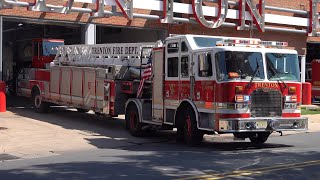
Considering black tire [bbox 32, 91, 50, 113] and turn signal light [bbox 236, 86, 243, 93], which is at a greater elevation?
turn signal light [bbox 236, 86, 243, 93]

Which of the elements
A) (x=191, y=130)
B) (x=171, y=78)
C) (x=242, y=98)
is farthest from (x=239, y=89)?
(x=171, y=78)

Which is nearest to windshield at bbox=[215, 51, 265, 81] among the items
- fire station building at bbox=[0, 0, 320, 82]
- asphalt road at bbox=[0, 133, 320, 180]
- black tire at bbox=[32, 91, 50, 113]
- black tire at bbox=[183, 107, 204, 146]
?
black tire at bbox=[183, 107, 204, 146]

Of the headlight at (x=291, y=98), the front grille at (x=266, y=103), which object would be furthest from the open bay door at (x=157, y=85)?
the headlight at (x=291, y=98)

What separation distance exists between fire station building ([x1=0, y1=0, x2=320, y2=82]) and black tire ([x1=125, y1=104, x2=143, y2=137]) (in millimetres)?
7368

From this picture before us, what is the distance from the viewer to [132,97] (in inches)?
624

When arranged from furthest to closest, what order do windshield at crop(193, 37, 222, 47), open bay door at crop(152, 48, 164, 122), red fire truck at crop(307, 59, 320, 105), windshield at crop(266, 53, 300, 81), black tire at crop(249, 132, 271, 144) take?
red fire truck at crop(307, 59, 320, 105) → open bay door at crop(152, 48, 164, 122) → black tire at crop(249, 132, 271, 144) → windshield at crop(193, 37, 222, 47) → windshield at crop(266, 53, 300, 81)

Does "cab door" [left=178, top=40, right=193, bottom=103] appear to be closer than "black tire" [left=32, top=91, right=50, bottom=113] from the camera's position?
Yes

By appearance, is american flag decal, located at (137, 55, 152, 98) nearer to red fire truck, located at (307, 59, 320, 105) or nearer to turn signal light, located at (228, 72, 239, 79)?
turn signal light, located at (228, 72, 239, 79)

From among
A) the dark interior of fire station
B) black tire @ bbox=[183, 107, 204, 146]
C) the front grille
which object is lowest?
black tire @ bbox=[183, 107, 204, 146]

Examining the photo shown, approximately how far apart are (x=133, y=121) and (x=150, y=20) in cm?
1172

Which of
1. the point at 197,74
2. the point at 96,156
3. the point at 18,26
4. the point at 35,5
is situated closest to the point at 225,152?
the point at 197,74

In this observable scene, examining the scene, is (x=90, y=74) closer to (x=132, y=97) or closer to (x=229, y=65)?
(x=132, y=97)

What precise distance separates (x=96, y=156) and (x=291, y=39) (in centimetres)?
2334

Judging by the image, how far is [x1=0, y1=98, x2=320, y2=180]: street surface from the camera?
9.02 meters
